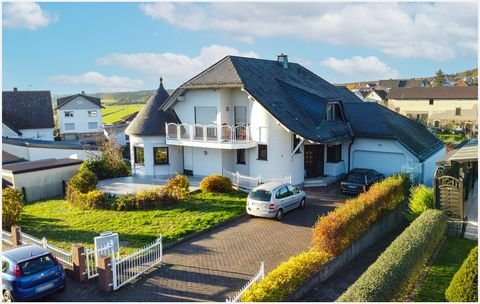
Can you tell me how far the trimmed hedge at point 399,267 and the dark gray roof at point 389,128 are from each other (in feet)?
34.3

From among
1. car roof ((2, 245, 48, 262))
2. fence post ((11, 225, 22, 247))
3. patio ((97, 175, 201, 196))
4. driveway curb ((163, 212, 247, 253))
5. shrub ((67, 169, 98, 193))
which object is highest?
shrub ((67, 169, 98, 193))

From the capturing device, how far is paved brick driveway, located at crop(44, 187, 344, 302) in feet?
37.5

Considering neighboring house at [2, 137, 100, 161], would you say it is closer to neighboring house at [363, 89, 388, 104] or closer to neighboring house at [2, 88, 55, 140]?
neighboring house at [2, 88, 55, 140]

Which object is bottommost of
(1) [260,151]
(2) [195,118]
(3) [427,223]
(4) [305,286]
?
(4) [305,286]

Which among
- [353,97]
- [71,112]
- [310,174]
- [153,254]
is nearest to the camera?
[153,254]

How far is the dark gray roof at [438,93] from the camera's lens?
65725 millimetres

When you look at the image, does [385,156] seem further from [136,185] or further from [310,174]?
[136,185]

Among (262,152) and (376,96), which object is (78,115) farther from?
(376,96)

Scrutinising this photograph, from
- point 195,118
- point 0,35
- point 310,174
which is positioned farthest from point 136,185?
point 0,35

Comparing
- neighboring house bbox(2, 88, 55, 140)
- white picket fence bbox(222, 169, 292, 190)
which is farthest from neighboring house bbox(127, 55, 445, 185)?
neighboring house bbox(2, 88, 55, 140)

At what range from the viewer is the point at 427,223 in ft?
46.8

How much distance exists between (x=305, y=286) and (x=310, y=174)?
14976 mm

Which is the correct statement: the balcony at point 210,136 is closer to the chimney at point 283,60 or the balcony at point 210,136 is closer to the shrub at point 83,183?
the shrub at point 83,183

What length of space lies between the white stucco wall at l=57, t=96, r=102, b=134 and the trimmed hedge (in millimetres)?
53703
